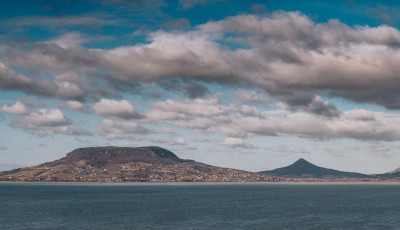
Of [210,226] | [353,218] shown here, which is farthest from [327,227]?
[210,226]

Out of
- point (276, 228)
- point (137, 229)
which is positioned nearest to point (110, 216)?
point (137, 229)

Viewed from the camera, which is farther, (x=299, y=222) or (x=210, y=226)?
(x=299, y=222)

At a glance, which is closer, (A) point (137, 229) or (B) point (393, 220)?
(A) point (137, 229)

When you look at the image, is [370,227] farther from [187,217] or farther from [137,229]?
[137,229]

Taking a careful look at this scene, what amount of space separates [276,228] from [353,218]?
1502 inches

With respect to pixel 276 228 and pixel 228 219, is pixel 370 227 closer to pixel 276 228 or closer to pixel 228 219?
pixel 276 228

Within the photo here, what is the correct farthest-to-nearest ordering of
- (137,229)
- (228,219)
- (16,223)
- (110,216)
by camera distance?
(110,216), (228,219), (16,223), (137,229)

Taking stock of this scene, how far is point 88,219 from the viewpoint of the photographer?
130 metres

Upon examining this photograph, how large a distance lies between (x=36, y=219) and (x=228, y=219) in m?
64.5

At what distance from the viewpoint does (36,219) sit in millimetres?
130625

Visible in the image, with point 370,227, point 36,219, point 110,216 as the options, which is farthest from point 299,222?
point 36,219

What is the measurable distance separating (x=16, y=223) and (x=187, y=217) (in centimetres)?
5444

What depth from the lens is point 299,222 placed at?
4774 inches

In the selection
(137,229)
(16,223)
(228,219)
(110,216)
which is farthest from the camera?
(110,216)
